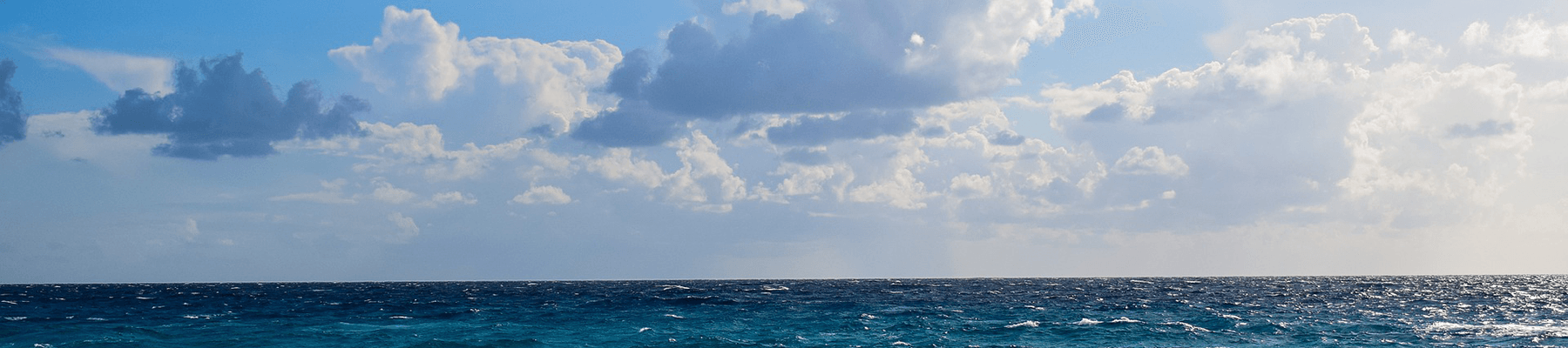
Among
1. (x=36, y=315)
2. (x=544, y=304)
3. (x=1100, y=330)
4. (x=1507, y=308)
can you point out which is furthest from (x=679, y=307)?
(x=1507, y=308)

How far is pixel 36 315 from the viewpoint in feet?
229

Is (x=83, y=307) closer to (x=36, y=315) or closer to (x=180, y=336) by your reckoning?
(x=36, y=315)

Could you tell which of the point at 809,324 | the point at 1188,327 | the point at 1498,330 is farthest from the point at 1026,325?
the point at 1498,330

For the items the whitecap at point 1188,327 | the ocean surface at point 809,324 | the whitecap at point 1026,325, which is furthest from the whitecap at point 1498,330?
the whitecap at point 1026,325

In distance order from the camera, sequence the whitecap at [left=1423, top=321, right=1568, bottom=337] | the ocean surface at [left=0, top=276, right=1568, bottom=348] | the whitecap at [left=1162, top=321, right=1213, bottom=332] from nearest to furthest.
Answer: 1. the ocean surface at [left=0, top=276, right=1568, bottom=348]
2. the whitecap at [left=1423, top=321, right=1568, bottom=337]
3. the whitecap at [left=1162, top=321, right=1213, bottom=332]

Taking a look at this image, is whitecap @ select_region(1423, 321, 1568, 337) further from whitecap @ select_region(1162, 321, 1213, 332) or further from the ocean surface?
whitecap @ select_region(1162, 321, 1213, 332)

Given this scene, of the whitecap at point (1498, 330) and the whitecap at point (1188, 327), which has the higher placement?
the whitecap at point (1188, 327)

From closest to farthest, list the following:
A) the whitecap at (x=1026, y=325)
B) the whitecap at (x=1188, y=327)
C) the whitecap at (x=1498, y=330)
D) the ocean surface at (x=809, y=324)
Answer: the ocean surface at (x=809, y=324), the whitecap at (x=1498, y=330), the whitecap at (x=1188, y=327), the whitecap at (x=1026, y=325)

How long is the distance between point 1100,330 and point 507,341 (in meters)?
29.2

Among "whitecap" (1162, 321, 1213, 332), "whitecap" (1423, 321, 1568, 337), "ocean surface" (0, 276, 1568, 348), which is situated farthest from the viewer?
"whitecap" (1162, 321, 1213, 332)

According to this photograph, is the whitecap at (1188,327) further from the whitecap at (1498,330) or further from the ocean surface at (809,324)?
the whitecap at (1498,330)

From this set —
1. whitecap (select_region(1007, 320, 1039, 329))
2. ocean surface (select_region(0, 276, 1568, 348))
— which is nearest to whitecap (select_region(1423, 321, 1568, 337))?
ocean surface (select_region(0, 276, 1568, 348))

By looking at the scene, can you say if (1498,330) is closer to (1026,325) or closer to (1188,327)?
(1188,327)

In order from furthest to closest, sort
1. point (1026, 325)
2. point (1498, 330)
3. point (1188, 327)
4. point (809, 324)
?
point (809, 324), point (1026, 325), point (1188, 327), point (1498, 330)
